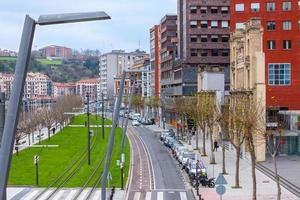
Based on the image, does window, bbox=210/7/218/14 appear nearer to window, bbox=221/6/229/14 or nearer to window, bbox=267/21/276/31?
window, bbox=221/6/229/14

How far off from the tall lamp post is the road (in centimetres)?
3133

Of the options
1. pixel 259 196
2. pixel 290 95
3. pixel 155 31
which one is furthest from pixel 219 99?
pixel 155 31

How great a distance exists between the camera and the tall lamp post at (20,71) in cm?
815

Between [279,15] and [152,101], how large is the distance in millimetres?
70899

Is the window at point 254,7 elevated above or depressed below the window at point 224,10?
below

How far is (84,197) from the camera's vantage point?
39688 millimetres

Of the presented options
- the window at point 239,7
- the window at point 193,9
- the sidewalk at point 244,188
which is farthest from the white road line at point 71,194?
the window at point 193,9

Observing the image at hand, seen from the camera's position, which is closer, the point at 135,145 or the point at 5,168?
the point at 5,168

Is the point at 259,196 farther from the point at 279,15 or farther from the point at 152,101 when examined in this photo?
the point at 152,101

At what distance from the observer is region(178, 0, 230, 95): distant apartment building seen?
116 meters

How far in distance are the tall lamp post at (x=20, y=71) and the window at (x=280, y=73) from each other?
202 ft

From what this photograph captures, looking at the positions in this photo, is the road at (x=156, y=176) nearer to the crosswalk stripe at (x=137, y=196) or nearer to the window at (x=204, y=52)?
the crosswalk stripe at (x=137, y=196)

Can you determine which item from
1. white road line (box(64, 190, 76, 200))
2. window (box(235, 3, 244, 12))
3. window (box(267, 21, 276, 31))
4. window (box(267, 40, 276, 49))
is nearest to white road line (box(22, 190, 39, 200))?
white road line (box(64, 190, 76, 200))

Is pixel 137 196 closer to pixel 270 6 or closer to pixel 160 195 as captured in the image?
pixel 160 195
